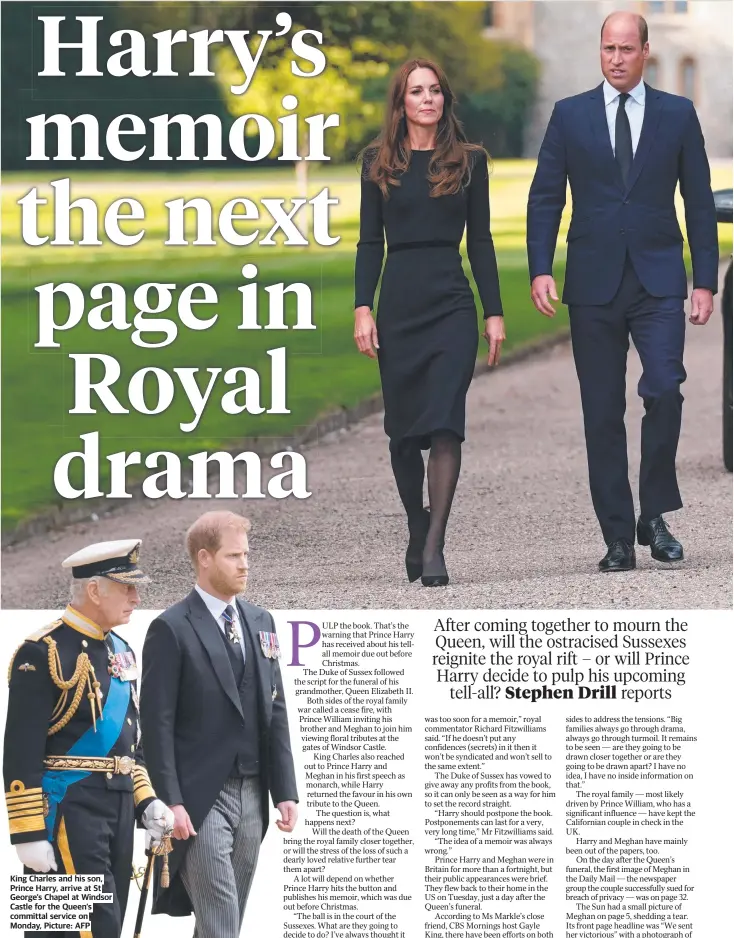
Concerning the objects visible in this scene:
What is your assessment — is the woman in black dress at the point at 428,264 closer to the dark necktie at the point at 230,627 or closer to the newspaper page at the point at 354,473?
the newspaper page at the point at 354,473

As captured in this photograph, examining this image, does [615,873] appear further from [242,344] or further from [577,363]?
[242,344]

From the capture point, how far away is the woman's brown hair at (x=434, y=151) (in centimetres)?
1077

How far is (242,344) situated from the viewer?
11633mm

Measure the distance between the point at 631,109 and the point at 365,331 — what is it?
1.75 metres

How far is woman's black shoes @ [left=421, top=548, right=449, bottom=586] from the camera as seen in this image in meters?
11.0

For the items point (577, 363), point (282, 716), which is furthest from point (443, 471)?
point (282, 716)

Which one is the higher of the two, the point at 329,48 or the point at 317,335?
the point at 329,48

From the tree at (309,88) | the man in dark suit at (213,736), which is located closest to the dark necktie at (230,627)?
the man in dark suit at (213,736)

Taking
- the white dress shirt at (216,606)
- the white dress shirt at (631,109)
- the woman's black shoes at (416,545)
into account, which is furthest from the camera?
the woman's black shoes at (416,545)

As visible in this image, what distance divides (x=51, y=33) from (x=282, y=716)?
4.29m

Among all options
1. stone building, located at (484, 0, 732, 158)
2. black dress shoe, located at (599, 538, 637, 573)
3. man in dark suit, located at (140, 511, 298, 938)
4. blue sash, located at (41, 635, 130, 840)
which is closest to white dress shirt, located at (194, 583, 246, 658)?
man in dark suit, located at (140, 511, 298, 938)

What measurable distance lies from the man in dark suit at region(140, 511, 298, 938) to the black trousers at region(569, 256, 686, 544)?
247 centimetres

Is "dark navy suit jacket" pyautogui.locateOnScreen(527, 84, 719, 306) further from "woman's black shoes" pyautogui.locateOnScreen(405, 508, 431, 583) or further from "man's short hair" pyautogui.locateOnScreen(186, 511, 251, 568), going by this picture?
"man's short hair" pyautogui.locateOnScreen(186, 511, 251, 568)

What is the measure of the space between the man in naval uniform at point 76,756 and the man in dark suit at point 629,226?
309cm
